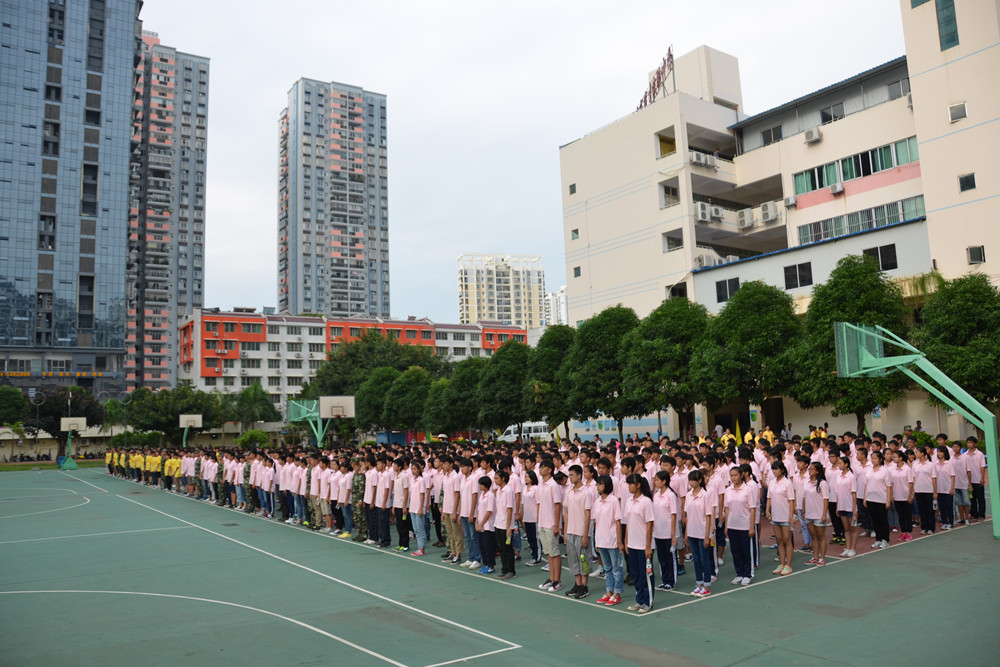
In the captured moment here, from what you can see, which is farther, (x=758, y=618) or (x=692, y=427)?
(x=692, y=427)

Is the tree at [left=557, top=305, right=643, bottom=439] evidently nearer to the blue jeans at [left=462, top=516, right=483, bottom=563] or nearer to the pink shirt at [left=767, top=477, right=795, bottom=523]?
the blue jeans at [left=462, top=516, right=483, bottom=563]

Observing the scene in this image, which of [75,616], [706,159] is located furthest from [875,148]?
[75,616]

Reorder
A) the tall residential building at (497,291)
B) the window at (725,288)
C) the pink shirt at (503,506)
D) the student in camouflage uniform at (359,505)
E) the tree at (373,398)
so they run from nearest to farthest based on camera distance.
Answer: the pink shirt at (503,506)
the student in camouflage uniform at (359,505)
the window at (725,288)
the tree at (373,398)
the tall residential building at (497,291)

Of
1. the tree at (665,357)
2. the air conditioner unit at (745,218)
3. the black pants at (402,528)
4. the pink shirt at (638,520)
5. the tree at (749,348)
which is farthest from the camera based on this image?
the air conditioner unit at (745,218)

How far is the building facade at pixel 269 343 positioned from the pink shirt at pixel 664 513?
64651mm

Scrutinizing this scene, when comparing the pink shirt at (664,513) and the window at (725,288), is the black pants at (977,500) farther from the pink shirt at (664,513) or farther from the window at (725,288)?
the window at (725,288)

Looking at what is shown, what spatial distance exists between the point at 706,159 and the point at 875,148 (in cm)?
762

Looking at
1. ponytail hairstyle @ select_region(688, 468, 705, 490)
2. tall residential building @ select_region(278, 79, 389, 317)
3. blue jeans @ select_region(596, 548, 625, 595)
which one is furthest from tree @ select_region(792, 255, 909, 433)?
tall residential building @ select_region(278, 79, 389, 317)

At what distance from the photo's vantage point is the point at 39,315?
7194cm

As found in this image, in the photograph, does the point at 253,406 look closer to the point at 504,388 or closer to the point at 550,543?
the point at 504,388

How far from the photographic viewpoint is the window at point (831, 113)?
108 feet

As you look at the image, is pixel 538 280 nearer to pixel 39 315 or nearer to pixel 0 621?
pixel 39 315

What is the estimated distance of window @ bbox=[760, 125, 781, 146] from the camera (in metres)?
35.4

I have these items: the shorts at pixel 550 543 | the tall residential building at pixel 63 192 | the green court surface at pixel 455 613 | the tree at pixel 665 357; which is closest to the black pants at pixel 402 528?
the green court surface at pixel 455 613
